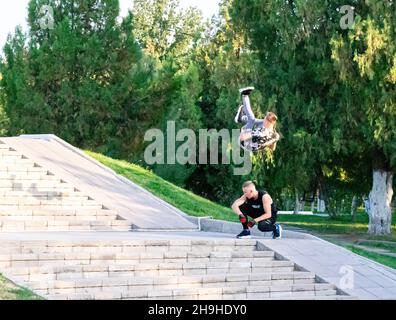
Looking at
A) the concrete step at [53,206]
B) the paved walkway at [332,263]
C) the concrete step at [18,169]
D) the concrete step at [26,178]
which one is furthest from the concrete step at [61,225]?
the concrete step at [18,169]

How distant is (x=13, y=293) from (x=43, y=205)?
7726 millimetres

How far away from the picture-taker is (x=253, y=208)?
13.5 meters

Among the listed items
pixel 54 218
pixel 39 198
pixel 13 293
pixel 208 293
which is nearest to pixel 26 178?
pixel 39 198

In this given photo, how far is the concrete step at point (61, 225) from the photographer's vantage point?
14859mm

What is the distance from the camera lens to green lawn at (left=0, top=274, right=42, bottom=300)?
8.45 metres

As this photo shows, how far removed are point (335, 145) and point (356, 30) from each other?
3.19 m

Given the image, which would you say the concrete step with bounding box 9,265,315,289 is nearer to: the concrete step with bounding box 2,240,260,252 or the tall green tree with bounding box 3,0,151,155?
the concrete step with bounding box 2,240,260,252

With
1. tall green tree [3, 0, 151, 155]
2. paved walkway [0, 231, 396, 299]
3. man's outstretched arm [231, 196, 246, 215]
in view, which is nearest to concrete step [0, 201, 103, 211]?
paved walkway [0, 231, 396, 299]

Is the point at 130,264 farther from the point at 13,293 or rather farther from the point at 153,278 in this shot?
the point at 13,293

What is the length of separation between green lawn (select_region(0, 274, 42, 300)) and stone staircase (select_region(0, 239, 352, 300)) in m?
0.36

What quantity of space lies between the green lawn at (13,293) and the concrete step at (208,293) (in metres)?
0.53

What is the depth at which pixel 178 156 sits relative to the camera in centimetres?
3403

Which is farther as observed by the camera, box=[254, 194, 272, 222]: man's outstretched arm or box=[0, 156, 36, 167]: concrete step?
box=[0, 156, 36, 167]: concrete step
